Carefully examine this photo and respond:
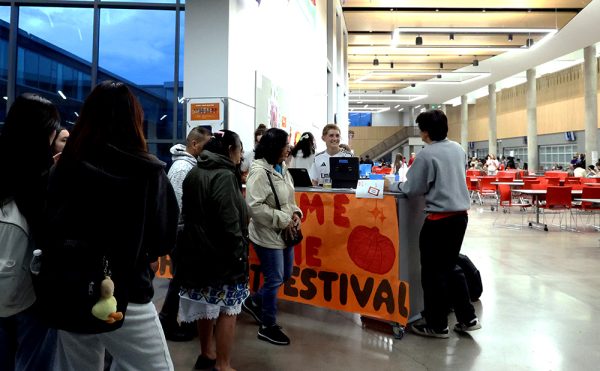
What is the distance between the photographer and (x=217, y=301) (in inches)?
93.7

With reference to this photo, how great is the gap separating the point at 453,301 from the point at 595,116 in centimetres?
1796

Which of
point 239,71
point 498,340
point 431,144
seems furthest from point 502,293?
point 239,71

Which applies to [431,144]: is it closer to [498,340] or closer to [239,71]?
Answer: [498,340]

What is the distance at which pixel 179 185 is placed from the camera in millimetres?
3045

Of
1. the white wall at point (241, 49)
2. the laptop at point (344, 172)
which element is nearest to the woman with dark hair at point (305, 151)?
the white wall at point (241, 49)

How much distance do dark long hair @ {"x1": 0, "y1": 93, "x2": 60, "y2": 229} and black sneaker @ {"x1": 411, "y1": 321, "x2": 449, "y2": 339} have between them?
2647 millimetres

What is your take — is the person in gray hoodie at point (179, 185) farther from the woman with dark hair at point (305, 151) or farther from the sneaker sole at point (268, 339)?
the woman with dark hair at point (305, 151)

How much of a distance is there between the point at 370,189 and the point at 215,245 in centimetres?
139

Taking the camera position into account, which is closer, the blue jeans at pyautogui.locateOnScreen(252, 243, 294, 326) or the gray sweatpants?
the gray sweatpants

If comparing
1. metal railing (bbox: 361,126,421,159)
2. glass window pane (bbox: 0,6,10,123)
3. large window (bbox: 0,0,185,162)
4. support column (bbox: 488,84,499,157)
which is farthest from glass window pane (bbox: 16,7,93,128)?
metal railing (bbox: 361,126,421,159)

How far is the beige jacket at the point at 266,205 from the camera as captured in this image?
2.83 metres

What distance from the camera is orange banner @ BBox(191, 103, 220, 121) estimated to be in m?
4.33

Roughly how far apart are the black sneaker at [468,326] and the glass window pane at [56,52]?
6.00 metres

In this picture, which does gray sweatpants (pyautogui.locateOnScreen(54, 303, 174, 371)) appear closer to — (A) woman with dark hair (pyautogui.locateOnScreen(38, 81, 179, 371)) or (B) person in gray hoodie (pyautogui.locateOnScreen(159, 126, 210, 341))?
(A) woman with dark hair (pyautogui.locateOnScreen(38, 81, 179, 371))
